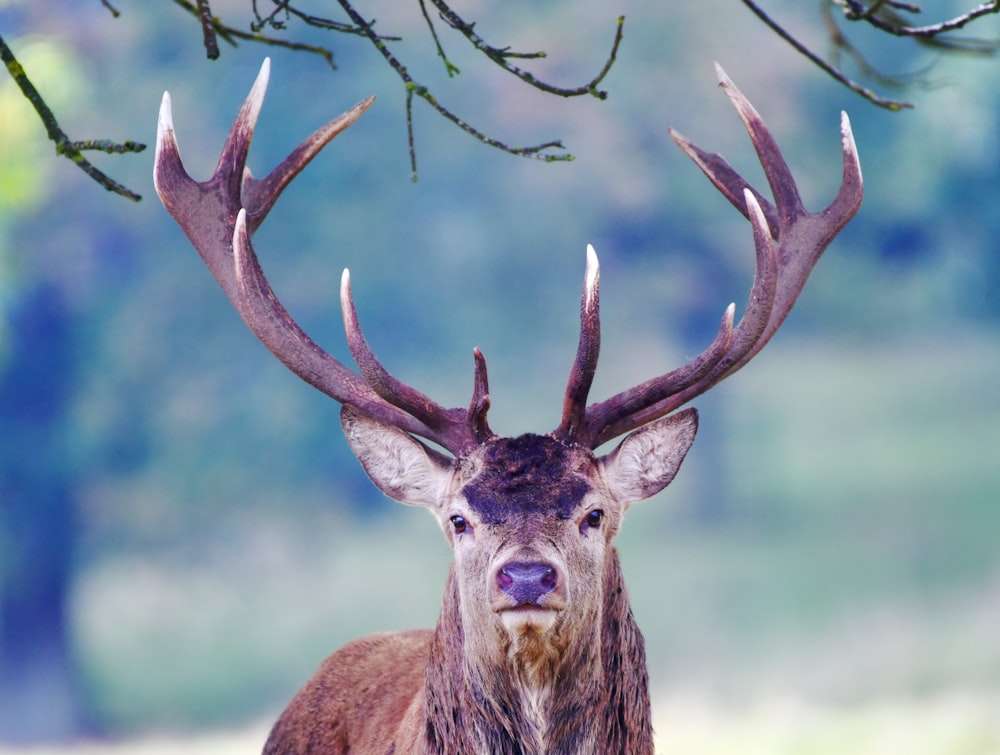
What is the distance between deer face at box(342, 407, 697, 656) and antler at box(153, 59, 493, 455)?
0.31ft

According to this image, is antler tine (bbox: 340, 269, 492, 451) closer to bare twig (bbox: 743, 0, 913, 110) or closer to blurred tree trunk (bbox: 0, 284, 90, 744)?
bare twig (bbox: 743, 0, 913, 110)

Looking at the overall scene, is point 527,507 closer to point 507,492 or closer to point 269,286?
point 507,492

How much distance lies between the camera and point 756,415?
11148 millimetres

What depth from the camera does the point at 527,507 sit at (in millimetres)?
3312

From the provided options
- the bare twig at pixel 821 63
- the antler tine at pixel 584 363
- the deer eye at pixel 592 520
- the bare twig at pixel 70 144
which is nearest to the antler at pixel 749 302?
the antler tine at pixel 584 363

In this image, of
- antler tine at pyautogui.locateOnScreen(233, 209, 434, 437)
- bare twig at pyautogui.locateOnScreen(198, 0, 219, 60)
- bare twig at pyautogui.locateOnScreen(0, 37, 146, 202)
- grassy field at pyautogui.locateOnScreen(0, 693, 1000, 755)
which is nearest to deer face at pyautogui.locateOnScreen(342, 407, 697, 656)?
antler tine at pyautogui.locateOnScreen(233, 209, 434, 437)

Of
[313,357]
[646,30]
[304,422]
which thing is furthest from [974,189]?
[313,357]

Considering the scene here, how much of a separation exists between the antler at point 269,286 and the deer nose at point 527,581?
0.54 meters

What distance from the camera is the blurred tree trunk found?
10758 millimetres

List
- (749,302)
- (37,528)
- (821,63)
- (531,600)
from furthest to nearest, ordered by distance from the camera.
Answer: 1. (37,528)
2. (821,63)
3. (749,302)
4. (531,600)

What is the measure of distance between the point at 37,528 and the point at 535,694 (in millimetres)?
8531

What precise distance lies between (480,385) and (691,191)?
819cm

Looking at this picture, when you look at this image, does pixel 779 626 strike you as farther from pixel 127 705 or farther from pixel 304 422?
pixel 127 705

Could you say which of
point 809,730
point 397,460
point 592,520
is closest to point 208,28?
point 397,460
